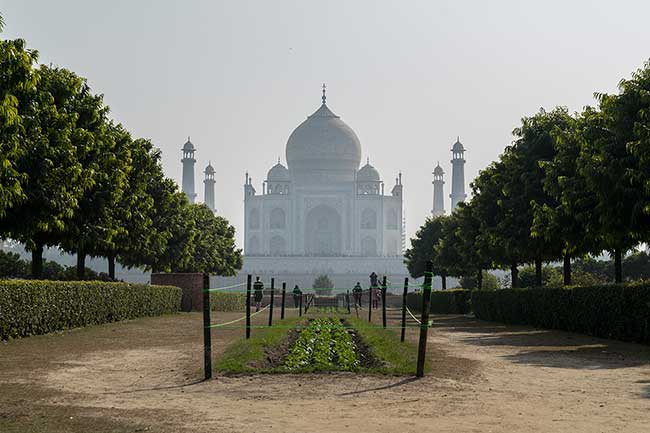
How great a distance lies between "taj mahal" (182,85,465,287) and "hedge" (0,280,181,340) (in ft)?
311

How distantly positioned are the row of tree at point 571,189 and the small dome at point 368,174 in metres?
93.9

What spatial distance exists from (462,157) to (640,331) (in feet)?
412

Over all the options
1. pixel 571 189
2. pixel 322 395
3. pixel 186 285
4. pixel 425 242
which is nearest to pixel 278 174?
pixel 425 242

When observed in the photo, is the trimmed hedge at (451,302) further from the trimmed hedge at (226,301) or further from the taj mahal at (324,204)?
the taj mahal at (324,204)

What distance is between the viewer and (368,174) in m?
136

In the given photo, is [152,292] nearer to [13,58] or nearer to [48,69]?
[48,69]

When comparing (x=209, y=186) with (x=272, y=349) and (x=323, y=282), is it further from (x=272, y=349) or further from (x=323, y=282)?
(x=272, y=349)

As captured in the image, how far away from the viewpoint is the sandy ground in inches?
320

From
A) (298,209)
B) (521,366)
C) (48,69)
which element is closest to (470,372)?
(521,366)

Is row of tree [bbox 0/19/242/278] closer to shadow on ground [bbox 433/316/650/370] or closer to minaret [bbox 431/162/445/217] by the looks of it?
shadow on ground [bbox 433/316/650/370]

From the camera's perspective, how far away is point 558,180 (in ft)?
80.4

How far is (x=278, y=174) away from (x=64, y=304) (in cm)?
11543

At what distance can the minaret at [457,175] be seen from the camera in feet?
452

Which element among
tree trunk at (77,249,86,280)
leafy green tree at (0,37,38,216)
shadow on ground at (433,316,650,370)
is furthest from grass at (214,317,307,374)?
tree trunk at (77,249,86,280)
